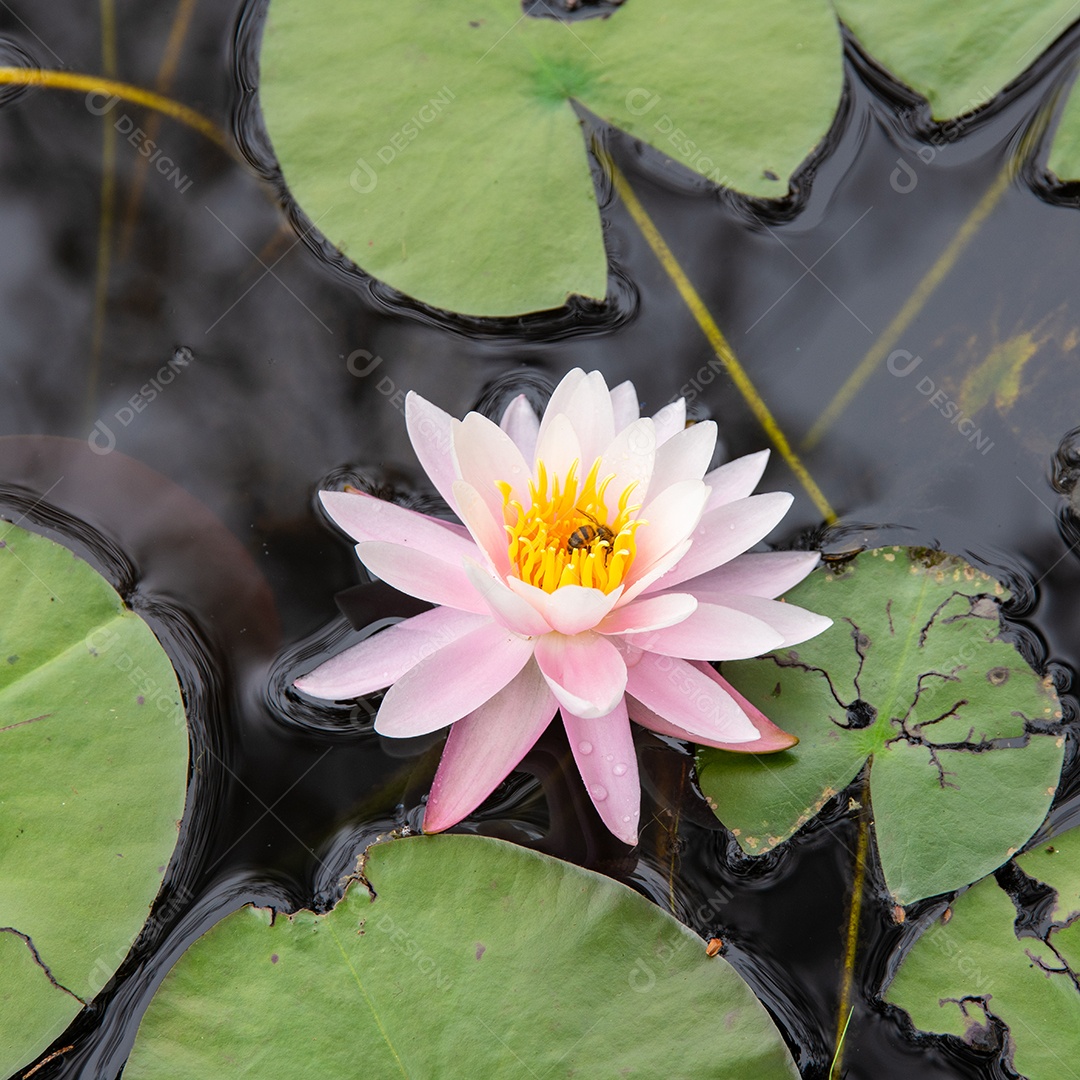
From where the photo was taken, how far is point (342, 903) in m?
2.24

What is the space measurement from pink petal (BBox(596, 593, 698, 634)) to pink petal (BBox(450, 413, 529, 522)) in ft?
1.50

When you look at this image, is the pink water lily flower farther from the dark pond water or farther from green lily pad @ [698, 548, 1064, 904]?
the dark pond water

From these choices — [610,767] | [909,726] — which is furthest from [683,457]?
[909,726]

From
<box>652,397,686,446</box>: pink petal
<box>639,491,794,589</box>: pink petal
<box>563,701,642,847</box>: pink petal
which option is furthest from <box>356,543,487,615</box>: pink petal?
<box>652,397,686,446</box>: pink petal

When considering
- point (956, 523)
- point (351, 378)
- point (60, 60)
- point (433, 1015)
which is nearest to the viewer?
point (433, 1015)

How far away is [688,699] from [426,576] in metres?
0.86

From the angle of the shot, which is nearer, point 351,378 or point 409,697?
point 409,697

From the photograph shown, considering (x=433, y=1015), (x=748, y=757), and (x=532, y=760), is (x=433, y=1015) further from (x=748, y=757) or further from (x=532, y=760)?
(x=748, y=757)

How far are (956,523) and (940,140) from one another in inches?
65.0

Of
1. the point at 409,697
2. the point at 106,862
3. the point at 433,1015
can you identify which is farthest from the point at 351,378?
the point at 433,1015

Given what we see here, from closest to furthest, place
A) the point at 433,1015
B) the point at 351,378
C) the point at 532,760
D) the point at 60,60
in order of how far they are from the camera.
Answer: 1. the point at 433,1015
2. the point at 532,760
3. the point at 351,378
4. the point at 60,60

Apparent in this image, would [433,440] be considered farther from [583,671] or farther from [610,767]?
[610,767]

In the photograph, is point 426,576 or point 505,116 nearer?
point 426,576

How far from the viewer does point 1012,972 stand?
232 cm
